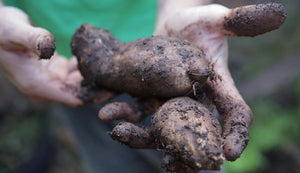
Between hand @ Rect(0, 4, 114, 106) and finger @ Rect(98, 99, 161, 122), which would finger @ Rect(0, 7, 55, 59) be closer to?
hand @ Rect(0, 4, 114, 106)

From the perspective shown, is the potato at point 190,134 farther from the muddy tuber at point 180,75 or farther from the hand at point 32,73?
the hand at point 32,73

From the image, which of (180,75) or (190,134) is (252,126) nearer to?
(180,75)

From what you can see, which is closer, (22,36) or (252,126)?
(22,36)

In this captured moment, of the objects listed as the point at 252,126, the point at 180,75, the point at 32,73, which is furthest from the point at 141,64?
the point at 252,126

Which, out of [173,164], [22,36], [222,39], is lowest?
[173,164]

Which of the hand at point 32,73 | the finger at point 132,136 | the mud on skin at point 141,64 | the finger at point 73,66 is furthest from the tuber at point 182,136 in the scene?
the finger at point 73,66

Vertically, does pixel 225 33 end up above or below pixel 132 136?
above
